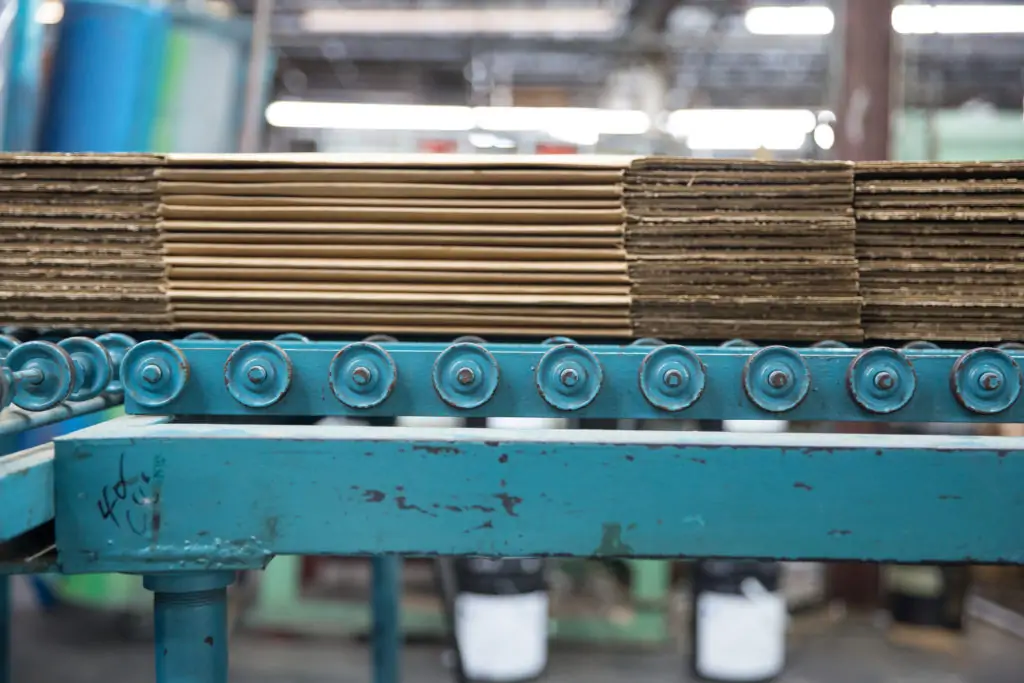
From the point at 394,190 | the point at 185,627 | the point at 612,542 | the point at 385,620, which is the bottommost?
the point at 385,620

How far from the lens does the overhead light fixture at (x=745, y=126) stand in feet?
23.7

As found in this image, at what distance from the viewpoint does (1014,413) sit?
4.99 feet

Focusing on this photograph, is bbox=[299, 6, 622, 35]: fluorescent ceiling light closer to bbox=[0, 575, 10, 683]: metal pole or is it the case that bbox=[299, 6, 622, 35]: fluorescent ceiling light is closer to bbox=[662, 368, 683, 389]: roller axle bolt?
bbox=[0, 575, 10, 683]: metal pole

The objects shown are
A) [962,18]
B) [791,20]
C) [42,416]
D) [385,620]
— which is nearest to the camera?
[42,416]

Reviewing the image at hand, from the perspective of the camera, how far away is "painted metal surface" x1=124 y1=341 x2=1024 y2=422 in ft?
4.90

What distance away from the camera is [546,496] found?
4.31 feet

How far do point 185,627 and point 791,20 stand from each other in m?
6.75

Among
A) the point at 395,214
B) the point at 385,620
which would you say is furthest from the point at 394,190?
the point at 385,620

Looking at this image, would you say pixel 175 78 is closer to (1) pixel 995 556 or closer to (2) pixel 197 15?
(2) pixel 197 15

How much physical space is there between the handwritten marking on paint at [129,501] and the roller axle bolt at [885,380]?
124cm

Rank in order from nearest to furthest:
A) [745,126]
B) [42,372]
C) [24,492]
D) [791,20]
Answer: [24,492] < [42,372] < [791,20] < [745,126]

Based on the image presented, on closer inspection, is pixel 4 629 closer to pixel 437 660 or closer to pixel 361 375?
pixel 361 375

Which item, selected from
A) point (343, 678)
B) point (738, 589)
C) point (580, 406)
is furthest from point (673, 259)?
point (343, 678)

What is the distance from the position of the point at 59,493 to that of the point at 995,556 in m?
1.45
